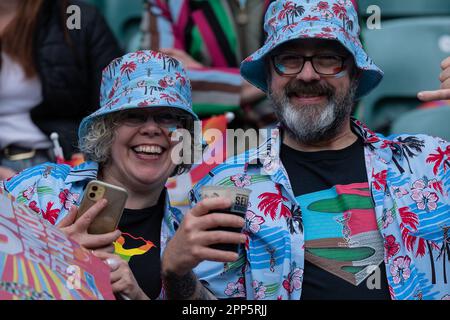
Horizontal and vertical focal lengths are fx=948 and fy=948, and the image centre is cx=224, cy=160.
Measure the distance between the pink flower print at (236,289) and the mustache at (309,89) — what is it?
681 millimetres

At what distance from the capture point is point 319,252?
307cm

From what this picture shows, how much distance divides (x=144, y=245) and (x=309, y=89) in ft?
2.56

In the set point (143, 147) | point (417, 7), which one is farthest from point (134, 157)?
point (417, 7)

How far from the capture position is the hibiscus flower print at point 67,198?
325 cm

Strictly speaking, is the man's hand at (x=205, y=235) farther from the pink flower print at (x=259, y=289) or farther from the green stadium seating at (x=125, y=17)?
the green stadium seating at (x=125, y=17)

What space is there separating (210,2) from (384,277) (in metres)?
1.92

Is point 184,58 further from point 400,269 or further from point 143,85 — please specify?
point 400,269

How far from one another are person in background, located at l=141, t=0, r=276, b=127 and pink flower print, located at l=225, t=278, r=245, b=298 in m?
1.35

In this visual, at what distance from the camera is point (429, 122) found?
173 inches

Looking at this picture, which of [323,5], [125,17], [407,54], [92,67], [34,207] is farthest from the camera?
[125,17]

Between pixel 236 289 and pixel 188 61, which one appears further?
pixel 188 61

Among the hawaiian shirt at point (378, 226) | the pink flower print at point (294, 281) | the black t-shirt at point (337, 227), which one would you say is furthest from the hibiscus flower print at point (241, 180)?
the pink flower print at point (294, 281)
